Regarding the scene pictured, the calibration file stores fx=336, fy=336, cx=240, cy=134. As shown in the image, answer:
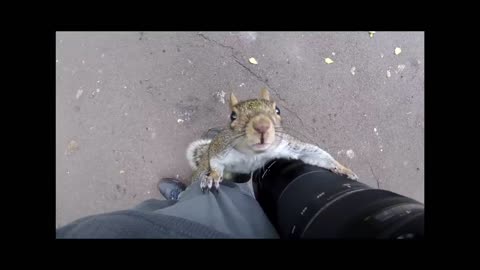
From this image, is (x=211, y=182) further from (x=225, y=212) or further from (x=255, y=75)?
(x=255, y=75)

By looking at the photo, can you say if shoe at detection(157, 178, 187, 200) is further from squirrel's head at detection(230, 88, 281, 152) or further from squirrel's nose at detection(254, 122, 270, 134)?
squirrel's nose at detection(254, 122, 270, 134)

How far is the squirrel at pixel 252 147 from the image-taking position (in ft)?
3.55

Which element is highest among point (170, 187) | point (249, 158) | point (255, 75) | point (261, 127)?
point (255, 75)

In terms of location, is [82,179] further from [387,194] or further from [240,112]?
[387,194]

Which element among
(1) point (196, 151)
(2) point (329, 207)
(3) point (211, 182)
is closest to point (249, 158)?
(3) point (211, 182)

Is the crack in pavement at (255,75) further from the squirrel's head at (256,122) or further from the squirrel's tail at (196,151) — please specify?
the squirrel's head at (256,122)

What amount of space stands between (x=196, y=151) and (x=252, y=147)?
0.62 metres

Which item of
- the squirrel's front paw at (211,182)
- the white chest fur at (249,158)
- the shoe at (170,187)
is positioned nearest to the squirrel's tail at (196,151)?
the shoe at (170,187)

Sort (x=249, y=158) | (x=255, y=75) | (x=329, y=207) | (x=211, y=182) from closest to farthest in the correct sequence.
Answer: (x=329, y=207) → (x=211, y=182) → (x=249, y=158) → (x=255, y=75)

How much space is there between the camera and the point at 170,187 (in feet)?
5.39

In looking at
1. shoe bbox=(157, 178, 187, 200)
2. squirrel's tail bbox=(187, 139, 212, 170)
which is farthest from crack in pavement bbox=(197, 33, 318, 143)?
shoe bbox=(157, 178, 187, 200)

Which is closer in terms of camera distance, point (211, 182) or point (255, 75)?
point (211, 182)

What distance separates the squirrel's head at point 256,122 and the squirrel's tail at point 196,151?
0.45 m

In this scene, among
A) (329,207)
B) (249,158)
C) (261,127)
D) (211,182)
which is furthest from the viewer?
(249,158)
